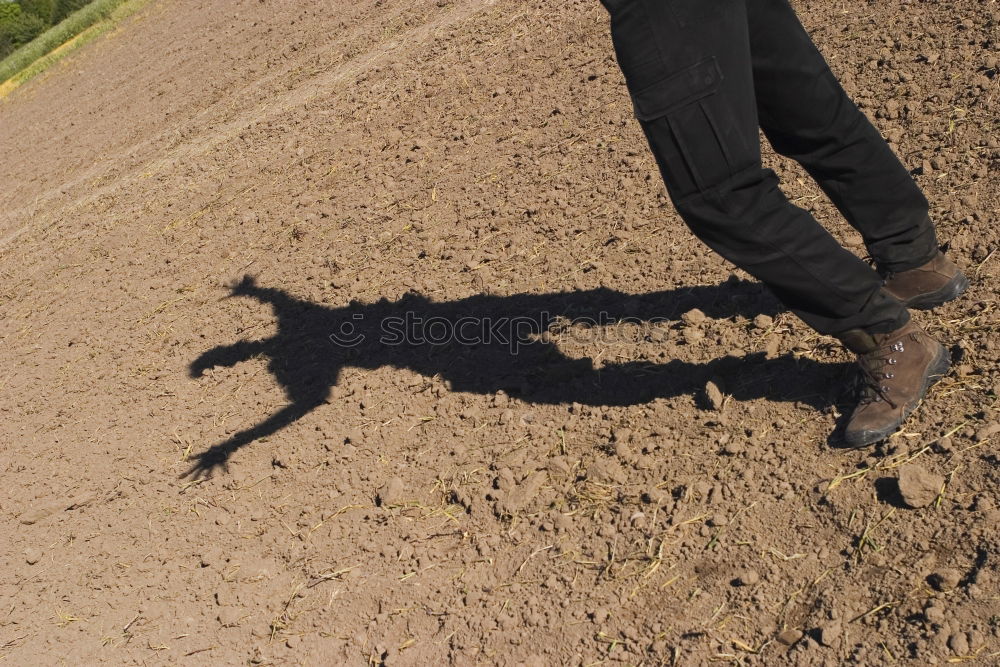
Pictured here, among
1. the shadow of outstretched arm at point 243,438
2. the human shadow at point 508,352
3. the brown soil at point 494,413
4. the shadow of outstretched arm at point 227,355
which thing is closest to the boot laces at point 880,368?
the brown soil at point 494,413

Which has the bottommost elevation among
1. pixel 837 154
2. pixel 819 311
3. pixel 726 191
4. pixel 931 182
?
pixel 931 182

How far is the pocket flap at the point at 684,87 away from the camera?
237cm

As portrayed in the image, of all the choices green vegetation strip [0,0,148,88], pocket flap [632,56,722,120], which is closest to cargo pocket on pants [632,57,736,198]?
pocket flap [632,56,722,120]

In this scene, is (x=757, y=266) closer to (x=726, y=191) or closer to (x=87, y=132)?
(x=726, y=191)

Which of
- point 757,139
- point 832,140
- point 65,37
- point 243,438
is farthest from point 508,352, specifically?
point 65,37

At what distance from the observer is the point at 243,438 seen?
4.22 m

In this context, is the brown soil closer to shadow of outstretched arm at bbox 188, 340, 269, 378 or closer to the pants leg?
shadow of outstretched arm at bbox 188, 340, 269, 378

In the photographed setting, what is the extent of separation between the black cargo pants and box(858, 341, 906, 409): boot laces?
74mm

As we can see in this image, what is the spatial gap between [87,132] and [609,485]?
386 inches

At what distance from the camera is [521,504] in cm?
322

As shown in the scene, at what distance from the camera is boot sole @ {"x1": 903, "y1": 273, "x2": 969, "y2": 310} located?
10.1ft

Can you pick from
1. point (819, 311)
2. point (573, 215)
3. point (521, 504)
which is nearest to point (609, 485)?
point (521, 504)

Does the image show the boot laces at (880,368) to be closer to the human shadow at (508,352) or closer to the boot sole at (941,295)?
the human shadow at (508,352)

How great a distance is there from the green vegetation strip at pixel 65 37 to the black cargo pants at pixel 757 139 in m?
17.8
